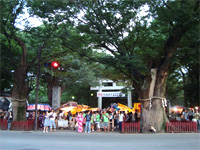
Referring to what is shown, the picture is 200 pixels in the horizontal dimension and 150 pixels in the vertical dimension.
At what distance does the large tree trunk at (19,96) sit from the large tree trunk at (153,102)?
1026cm

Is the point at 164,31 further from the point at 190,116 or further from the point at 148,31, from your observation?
the point at 190,116

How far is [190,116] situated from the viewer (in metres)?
21.4

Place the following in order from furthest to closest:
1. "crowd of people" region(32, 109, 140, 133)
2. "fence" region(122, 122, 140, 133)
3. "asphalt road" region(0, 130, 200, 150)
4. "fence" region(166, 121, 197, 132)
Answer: "crowd of people" region(32, 109, 140, 133), "fence" region(122, 122, 140, 133), "fence" region(166, 121, 197, 132), "asphalt road" region(0, 130, 200, 150)

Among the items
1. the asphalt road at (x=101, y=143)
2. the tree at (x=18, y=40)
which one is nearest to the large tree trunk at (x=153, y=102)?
the asphalt road at (x=101, y=143)

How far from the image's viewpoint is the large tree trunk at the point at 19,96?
58.6 ft

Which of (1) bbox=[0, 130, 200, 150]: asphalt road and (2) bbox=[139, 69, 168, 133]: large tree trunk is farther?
(2) bbox=[139, 69, 168, 133]: large tree trunk

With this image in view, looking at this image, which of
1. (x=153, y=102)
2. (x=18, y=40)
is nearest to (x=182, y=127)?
(x=153, y=102)

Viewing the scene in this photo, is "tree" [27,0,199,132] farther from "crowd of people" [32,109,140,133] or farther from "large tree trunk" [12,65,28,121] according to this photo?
"large tree trunk" [12,65,28,121]

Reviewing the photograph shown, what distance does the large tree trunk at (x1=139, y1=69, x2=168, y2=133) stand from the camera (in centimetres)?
1534

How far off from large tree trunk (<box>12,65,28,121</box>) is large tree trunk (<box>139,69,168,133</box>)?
33.7 feet

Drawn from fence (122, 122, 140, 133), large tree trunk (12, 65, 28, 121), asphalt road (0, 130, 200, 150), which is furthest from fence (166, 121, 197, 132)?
large tree trunk (12, 65, 28, 121)

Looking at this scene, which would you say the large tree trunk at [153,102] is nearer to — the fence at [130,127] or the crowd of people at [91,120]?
the fence at [130,127]

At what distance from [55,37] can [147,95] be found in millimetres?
8702

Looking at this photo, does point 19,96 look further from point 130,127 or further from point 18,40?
point 130,127
